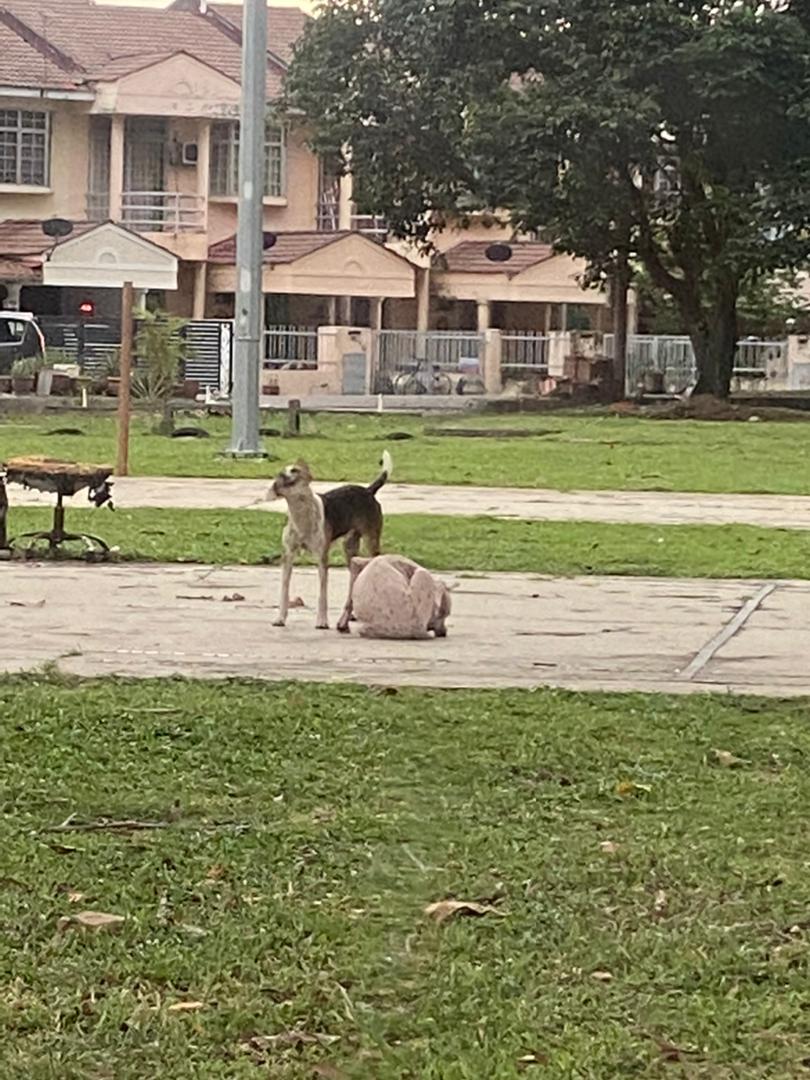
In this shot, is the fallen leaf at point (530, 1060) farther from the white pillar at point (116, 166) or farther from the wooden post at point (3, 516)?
the white pillar at point (116, 166)

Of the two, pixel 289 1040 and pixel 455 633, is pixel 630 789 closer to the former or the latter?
pixel 289 1040

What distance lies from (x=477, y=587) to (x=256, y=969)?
7.36 meters

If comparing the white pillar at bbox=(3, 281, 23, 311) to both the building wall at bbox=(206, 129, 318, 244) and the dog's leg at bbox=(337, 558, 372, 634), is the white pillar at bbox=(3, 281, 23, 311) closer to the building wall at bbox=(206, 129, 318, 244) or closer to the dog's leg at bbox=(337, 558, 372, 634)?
the building wall at bbox=(206, 129, 318, 244)

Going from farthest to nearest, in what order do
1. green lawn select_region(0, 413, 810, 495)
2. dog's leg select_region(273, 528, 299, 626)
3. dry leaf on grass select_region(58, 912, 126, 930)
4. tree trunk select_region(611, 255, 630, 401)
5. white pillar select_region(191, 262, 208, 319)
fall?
white pillar select_region(191, 262, 208, 319)
tree trunk select_region(611, 255, 630, 401)
green lawn select_region(0, 413, 810, 495)
dog's leg select_region(273, 528, 299, 626)
dry leaf on grass select_region(58, 912, 126, 930)

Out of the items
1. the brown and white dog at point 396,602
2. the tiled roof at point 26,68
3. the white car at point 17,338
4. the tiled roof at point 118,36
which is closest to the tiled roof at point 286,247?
the tiled roof at point 118,36

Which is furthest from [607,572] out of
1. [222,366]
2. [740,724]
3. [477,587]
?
[222,366]

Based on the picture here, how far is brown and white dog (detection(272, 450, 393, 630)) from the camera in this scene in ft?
33.1

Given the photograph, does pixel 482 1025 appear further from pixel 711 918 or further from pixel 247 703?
pixel 247 703

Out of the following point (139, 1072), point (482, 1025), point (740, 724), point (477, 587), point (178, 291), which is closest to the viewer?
point (139, 1072)

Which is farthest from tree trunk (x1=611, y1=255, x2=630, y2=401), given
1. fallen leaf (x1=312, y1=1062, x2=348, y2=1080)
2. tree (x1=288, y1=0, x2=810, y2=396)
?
fallen leaf (x1=312, y1=1062, x2=348, y2=1080)

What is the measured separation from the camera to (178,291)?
50438 mm

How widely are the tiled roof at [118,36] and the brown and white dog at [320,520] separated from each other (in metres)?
38.7

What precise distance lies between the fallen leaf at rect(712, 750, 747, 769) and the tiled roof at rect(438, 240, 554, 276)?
44.9 meters

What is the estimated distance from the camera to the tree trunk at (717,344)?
38.8m
